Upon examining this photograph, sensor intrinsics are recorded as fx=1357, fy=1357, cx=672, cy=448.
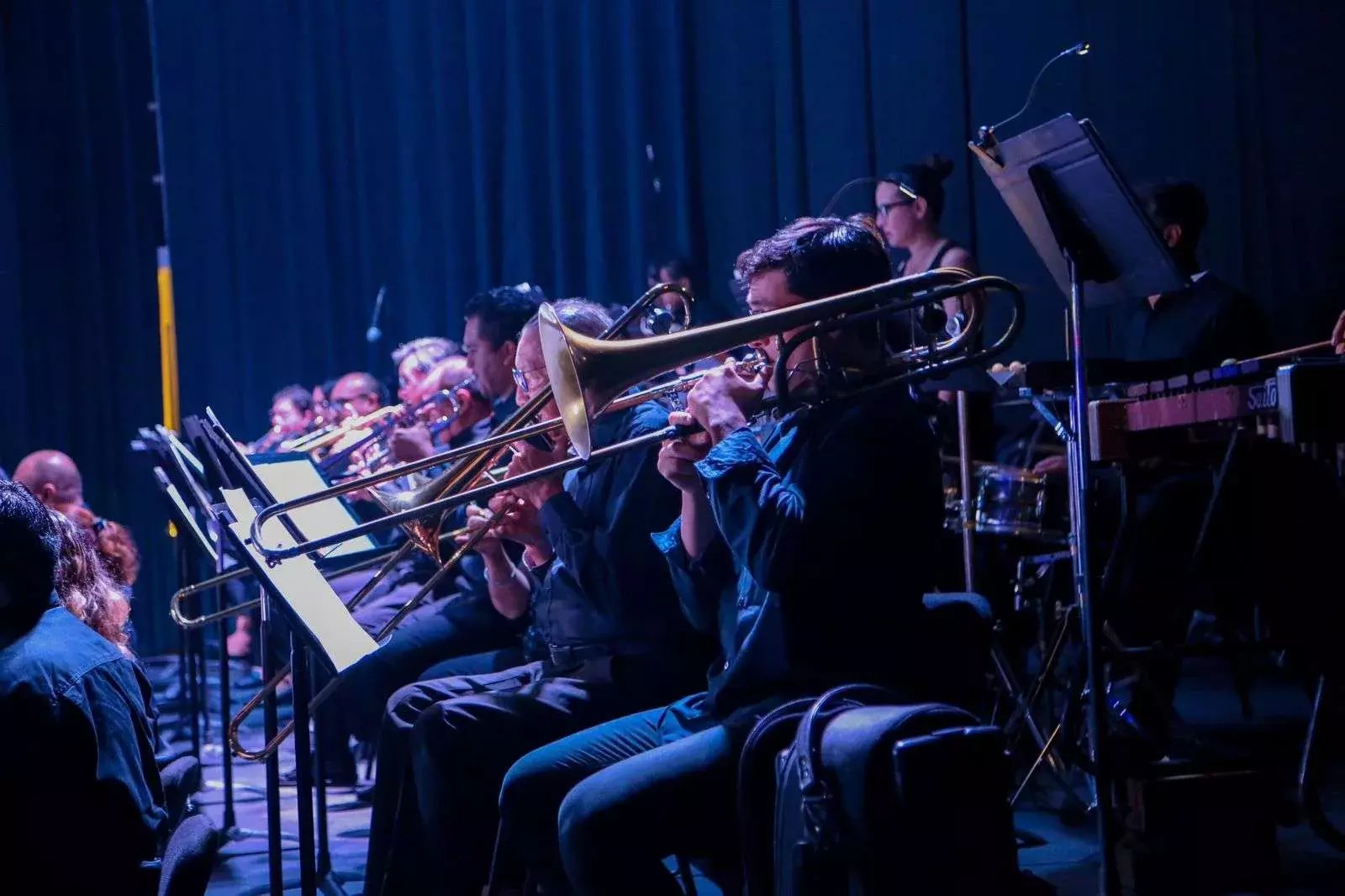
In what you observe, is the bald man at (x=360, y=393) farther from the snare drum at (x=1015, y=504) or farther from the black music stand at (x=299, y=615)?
the black music stand at (x=299, y=615)

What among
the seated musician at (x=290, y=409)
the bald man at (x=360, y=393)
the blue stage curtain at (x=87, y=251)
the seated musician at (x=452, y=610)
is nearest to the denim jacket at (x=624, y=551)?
the seated musician at (x=452, y=610)

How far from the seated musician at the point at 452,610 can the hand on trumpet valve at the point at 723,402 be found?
5.79 feet

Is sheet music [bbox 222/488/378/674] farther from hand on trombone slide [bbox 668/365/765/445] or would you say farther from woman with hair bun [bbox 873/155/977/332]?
woman with hair bun [bbox 873/155/977/332]

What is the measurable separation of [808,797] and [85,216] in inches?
278

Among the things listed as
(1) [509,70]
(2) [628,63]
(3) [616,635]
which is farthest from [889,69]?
(3) [616,635]

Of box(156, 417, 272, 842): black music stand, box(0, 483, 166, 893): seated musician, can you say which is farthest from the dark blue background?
box(0, 483, 166, 893): seated musician

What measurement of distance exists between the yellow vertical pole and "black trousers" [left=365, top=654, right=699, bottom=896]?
5.58m

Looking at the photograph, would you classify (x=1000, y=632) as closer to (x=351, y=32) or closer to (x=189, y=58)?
(x=351, y=32)

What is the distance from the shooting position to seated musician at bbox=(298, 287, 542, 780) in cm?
406

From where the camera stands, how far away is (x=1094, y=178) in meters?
2.75

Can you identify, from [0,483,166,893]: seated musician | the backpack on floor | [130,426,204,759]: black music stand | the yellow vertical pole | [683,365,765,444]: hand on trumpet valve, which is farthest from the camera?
the yellow vertical pole

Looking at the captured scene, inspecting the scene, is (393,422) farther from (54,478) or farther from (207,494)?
(207,494)

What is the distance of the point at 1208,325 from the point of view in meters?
4.18

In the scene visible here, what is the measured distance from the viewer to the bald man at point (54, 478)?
17.1 ft
